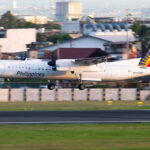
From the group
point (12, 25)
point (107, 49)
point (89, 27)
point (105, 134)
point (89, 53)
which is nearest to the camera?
point (105, 134)

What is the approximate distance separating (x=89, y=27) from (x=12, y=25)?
43015 millimetres

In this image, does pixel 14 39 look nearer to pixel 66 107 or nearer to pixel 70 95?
pixel 70 95

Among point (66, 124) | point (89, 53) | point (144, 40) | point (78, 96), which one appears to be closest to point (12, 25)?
point (144, 40)

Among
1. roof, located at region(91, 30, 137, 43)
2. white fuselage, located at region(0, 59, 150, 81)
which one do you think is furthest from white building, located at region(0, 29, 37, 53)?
white fuselage, located at region(0, 59, 150, 81)

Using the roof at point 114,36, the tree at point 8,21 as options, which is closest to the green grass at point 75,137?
the roof at point 114,36

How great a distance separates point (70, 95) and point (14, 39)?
63574mm

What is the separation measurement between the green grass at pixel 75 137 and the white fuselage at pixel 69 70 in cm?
1593

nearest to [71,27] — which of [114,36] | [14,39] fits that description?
[14,39]

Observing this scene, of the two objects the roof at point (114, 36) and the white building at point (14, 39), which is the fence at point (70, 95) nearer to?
the roof at point (114, 36)

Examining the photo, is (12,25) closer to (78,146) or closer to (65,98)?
(65,98)

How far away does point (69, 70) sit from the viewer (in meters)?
34.2

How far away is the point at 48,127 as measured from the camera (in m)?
17.0

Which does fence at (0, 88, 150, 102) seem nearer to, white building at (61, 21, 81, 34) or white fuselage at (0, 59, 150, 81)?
white fuselage at (0, 59, 150, 81)

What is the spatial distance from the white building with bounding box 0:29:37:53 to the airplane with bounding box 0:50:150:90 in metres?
62.2
